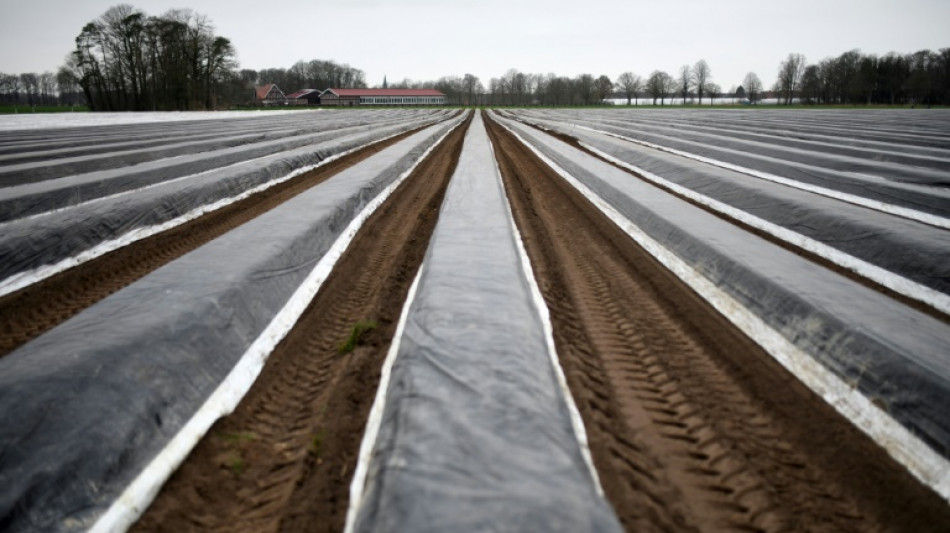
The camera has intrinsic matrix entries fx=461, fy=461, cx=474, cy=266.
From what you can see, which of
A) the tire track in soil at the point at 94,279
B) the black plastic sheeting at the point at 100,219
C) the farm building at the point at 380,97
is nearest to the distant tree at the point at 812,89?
the farm building at the point at 380,97

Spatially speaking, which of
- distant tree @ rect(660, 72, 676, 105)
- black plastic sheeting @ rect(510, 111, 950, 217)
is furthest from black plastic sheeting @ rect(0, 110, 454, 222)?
distant tree @ rect(660, 72, 676, 105)

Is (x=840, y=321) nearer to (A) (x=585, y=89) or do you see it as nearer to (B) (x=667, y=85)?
(A) (x=585, y=89)

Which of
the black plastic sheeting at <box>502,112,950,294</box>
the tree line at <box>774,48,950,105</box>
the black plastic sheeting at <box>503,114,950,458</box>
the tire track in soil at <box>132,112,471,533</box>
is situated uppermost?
the tree line at <box>774,48,950,105</box>

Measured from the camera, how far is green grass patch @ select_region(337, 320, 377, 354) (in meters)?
2.85

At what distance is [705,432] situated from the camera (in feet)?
6.93

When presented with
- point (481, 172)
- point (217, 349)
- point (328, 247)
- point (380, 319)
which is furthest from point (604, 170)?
point (217, 349)

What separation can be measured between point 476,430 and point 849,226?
426 cm

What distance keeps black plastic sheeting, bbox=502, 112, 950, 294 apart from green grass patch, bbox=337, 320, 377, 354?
3.99m

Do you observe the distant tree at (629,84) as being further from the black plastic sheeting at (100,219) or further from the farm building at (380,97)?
the black plastic sheeting at (100,219)

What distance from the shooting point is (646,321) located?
10.3ft

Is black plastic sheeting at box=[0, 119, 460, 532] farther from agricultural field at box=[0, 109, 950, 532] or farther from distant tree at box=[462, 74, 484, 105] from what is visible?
distant tree at box=[462, 74, 484, 105]

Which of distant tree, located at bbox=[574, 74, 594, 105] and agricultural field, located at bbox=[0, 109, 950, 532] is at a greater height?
distant tree, located at bbox=[574, 74, 594, 105]

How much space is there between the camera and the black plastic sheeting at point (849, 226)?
3.46m

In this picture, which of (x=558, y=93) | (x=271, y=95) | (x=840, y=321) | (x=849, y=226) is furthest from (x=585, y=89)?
(x=840, y=321)
